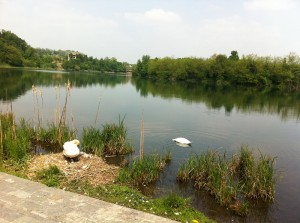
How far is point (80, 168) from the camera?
9484 mm

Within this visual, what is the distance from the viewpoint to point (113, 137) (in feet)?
44.0

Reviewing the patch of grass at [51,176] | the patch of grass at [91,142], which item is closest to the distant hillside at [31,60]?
the patch of grass at [91,142]

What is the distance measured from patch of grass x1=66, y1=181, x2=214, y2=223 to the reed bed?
1713 mm

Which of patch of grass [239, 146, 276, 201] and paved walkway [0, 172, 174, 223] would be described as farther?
patch of grass [239, 146, 276, 201]

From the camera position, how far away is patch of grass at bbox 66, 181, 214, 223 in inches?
289

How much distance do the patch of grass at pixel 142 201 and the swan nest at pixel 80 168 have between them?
1.60 feet

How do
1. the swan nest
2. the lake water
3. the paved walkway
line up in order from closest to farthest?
the paved walkway → the swan nest → the lake water

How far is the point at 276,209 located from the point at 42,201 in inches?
285

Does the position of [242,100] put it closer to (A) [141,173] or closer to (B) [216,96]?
(B) [216,96]

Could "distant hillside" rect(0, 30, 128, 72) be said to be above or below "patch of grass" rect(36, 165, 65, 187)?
above

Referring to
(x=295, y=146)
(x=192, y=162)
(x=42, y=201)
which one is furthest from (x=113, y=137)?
(x=295, y=146)

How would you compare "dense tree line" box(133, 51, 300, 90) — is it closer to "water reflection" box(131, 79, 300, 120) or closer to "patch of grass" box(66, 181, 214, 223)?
"water reflection" box(131, 79, 300, 120)

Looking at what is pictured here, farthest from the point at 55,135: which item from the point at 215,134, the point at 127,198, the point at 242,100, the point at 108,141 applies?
the point at 242,100

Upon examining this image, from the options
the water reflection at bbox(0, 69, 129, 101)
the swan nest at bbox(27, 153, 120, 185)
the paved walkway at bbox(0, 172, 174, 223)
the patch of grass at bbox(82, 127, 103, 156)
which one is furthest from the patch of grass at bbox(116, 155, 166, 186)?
the water reflection at bbox(0, 69, 129, 101)
